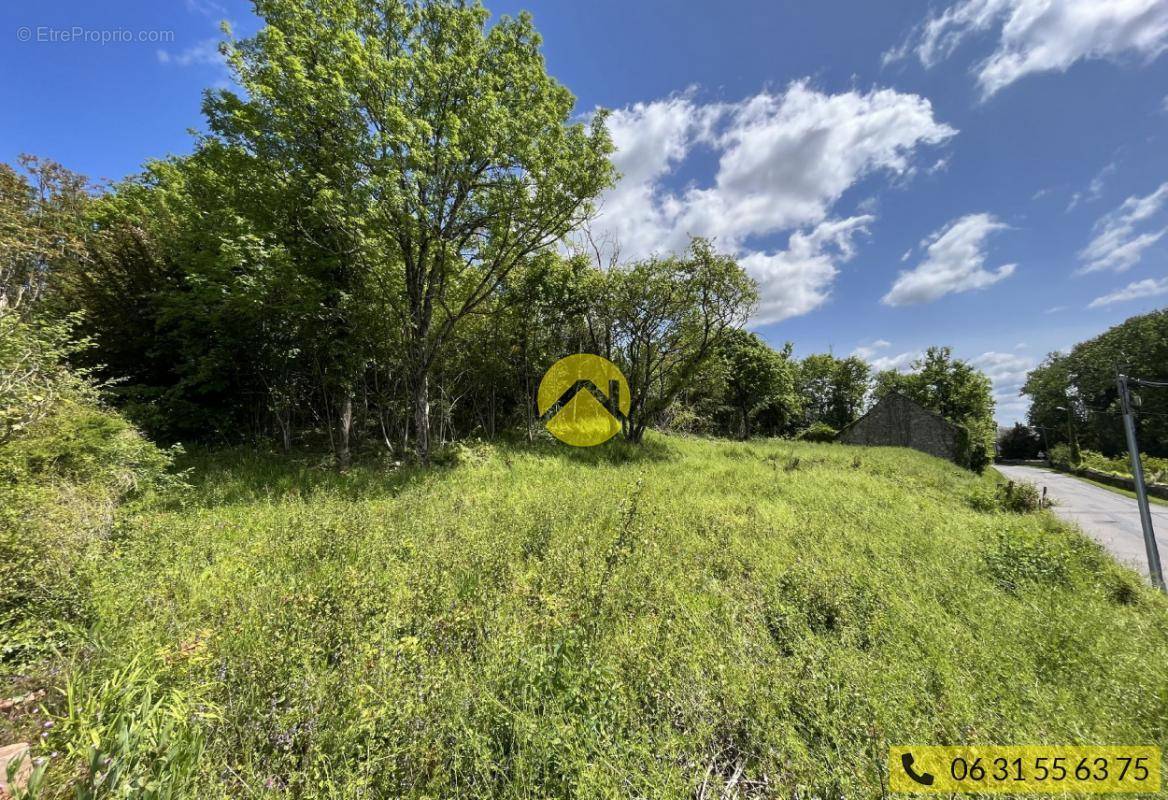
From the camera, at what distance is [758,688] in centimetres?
264

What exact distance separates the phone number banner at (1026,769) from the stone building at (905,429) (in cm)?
2956

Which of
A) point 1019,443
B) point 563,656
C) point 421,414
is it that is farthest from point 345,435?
point 1019,443

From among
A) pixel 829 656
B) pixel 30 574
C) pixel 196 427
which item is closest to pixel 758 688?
pixel 829 656

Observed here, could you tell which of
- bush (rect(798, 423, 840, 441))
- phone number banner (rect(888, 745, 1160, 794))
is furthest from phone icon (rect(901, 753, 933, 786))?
bush (rect(798, 423, 840, 441))

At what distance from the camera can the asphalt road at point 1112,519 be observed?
9.32m

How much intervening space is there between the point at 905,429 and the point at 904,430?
10 cm

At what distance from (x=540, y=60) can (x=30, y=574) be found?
11.8 meters

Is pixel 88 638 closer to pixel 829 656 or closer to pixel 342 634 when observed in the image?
pixel 342 634

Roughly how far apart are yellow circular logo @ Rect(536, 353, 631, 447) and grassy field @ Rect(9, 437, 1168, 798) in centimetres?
976

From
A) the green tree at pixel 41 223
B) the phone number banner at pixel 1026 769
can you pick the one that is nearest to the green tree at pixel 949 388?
the phone number banner at pixel 1026 769

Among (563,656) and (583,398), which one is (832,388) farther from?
(563,656)

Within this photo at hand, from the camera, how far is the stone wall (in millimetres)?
25016

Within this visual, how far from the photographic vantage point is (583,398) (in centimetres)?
1600

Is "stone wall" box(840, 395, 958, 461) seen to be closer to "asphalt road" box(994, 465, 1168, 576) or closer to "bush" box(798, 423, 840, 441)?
"bush" box(798, 423, 840, 441)
